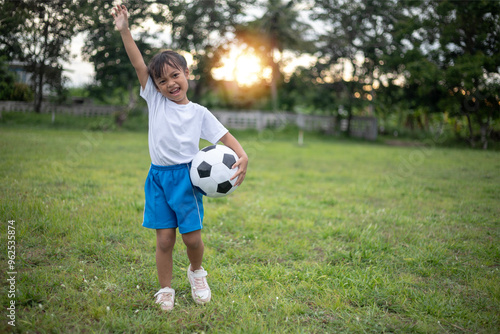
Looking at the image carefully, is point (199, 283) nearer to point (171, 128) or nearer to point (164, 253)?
point (164, 253)

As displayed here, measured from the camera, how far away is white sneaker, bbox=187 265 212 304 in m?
2.58

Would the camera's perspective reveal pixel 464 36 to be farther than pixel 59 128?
Yes

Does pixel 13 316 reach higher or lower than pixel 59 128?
lower

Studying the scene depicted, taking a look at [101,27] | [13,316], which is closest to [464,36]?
[101,27]

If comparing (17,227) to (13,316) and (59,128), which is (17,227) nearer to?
(13,316)

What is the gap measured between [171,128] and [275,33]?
22743mm

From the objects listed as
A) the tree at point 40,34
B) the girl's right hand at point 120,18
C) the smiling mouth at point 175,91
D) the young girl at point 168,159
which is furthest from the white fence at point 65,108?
the smiling mouth at point 175,91

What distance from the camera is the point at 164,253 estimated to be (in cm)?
257

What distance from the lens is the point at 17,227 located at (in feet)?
11.9

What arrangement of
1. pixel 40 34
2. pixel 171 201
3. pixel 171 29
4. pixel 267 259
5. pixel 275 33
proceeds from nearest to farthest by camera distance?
pixel 171 201, pixel 267 259, pixel 40 34, pixel 171 29, pixel 275 33

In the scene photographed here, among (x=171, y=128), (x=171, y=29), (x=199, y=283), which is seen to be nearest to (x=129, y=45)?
(x=171, y=128)

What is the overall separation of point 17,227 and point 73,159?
16.3 feet

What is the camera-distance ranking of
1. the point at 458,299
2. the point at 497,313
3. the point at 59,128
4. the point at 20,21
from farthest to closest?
1. the point at 59,128
2. the point at 20,21
3. the point at 458,299
4. the point at 497,313

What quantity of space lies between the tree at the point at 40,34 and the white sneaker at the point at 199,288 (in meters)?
6.49
